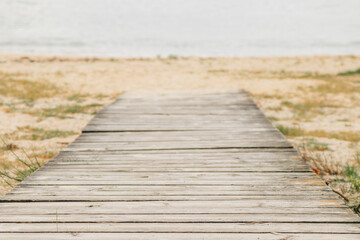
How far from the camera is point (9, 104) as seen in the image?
7.98 m

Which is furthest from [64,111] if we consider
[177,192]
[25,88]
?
[177,192]

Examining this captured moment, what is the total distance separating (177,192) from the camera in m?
2.57

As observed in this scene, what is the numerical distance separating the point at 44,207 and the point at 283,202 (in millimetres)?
1631

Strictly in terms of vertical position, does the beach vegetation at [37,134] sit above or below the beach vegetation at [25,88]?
above

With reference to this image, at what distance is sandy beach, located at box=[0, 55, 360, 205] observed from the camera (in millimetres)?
4840

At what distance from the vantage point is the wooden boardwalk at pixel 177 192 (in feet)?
6.81

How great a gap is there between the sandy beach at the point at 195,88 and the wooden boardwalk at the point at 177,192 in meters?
0.59

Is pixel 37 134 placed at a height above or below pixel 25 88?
above

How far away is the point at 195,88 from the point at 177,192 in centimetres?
792
